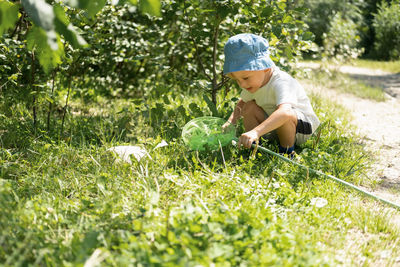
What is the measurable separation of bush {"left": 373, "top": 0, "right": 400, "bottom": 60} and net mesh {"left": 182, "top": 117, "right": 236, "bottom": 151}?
10532 mm

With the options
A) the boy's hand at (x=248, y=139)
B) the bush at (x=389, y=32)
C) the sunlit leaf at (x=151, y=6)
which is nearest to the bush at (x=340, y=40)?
the bush at (x=389, y=32)

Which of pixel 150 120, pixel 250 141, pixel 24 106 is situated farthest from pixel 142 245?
pixel 24 106

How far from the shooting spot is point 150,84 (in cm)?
431

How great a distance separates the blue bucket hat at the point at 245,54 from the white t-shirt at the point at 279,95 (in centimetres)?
15

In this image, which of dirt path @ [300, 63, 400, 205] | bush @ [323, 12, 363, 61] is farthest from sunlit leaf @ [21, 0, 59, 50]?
bush @ [323, 12, 363, 61]

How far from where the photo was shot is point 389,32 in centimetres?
1162

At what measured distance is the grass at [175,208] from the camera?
136cm

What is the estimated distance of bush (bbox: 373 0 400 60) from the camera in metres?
11.1

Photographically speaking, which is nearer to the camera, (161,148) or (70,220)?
(70,220)

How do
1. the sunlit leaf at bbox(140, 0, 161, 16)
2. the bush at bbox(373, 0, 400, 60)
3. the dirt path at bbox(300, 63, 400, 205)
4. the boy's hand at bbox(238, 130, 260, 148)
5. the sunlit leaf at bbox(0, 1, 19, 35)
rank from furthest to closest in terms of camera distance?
the bush at bbox(373, 0, 400, 60), the dirt path at bbox(300, 63, 400, 205), the boy's hand at bbox(238, 130, 260, 148), the sunlit leaf at bbox(140, 0, 161, 16), the sunlit leaf at bbox(0, 1, 19, 35)

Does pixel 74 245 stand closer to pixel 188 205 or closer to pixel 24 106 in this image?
pixel 188 205

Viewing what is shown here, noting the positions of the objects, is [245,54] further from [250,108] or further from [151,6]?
[151,6]

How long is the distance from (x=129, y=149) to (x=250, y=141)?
2.44 ft

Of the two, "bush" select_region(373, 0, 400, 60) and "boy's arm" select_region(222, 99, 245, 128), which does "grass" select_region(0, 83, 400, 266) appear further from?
"bush" select_region(373, 0, 400, 60)
